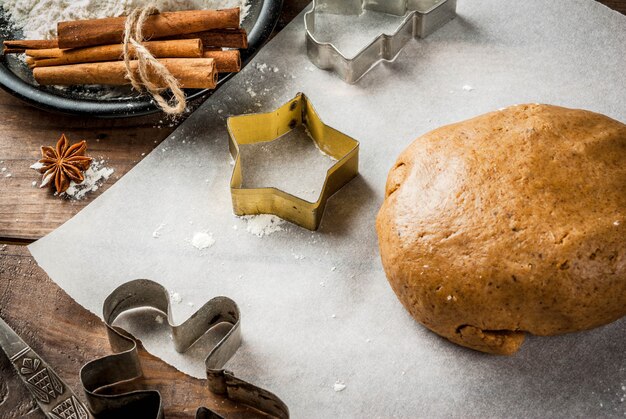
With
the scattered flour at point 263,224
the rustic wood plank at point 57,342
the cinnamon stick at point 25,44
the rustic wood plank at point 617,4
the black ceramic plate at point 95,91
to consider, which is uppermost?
the cinnamon stick at point 25,44

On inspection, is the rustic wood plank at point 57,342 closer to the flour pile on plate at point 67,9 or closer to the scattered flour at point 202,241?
the scattered flour at point 202,241

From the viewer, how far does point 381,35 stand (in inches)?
74.6

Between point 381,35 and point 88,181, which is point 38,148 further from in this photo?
point 381,35

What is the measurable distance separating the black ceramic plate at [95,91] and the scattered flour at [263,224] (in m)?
0.33

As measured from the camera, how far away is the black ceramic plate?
177cm

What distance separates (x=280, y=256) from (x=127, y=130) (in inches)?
20.0

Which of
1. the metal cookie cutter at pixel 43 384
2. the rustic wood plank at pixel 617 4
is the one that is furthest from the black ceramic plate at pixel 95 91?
the rustic wood plank at pixel 617 4

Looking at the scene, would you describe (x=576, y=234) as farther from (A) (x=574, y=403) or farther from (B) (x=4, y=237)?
(B) (x=4, y=237)

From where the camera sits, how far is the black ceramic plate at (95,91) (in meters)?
1.77

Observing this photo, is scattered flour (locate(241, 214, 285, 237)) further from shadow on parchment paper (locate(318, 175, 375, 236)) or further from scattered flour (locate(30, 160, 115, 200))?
scattered flour (locate(30, 160, 115, 200))

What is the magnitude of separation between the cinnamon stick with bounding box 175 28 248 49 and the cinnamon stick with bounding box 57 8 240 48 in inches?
0.6

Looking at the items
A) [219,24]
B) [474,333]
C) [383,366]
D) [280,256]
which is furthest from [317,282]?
[219,24]

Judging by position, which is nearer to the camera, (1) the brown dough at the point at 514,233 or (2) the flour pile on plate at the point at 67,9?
(1) the brown dough at the point at 514,233

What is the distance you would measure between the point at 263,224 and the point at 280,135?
0.25 m
